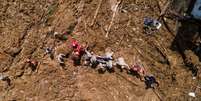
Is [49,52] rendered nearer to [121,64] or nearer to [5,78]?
[5,78]

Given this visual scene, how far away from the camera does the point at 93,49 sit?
4.67m

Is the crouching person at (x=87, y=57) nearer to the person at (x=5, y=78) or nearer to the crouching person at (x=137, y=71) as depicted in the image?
the crouching person at (x=137, y=71)

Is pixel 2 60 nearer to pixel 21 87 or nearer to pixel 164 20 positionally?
pixel 21 87

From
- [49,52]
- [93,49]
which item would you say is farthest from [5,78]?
[93,49]

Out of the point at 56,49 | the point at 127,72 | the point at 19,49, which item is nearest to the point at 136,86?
the point at 127,72

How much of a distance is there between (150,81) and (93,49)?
0.68 meters

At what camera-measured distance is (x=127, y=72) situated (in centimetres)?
464

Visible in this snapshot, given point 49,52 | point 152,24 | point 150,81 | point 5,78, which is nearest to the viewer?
point 5,78

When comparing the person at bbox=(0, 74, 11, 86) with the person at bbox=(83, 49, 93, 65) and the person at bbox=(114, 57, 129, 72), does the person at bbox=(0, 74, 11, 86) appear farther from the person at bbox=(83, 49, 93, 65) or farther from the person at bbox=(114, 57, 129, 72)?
the person at bbox=(114, 57, 129, 72)

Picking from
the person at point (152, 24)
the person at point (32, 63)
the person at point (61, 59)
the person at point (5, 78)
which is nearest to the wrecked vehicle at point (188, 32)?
the person at point (152, 24)

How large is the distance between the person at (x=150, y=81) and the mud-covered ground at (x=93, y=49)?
0.05 m

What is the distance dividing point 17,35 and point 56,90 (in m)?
0.66

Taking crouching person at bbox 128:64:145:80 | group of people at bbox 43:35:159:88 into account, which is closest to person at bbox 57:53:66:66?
group of people at bbox 43:35:159:88

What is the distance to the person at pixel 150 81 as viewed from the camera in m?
4.62
